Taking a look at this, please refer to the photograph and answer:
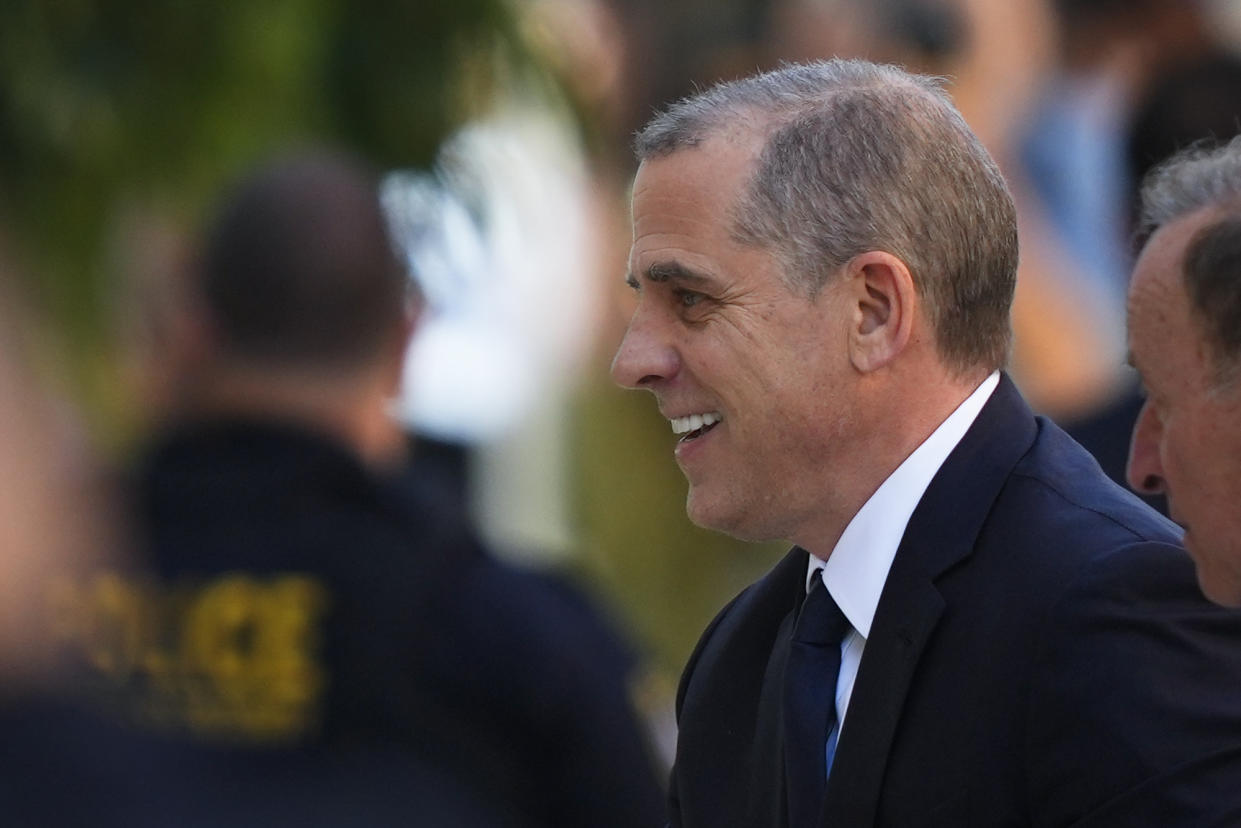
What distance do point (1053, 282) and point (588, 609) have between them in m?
2.31

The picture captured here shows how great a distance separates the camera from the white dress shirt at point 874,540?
293cm

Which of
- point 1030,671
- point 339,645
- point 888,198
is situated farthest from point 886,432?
point 339,645

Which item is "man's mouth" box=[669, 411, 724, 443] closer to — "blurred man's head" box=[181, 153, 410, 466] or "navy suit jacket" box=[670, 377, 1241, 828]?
"navy suit jacket" box=[670, 377, 1241, 828]

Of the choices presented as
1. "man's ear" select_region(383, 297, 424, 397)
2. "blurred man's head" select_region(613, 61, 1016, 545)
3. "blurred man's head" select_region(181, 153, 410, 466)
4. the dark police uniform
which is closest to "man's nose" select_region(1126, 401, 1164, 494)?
"blurred man's head" select_region(613, 61, 1016, 545)

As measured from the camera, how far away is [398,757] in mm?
3432

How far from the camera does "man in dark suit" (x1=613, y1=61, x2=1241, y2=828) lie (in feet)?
8.82


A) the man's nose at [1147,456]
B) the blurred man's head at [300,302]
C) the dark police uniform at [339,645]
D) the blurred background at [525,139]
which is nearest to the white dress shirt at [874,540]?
the man's nose at [1147,456]

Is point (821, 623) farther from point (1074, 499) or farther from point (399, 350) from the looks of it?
point (399, 350)

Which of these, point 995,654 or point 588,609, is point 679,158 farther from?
point 588,609

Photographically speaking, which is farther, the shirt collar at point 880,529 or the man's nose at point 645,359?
the man's nose at point 645,359

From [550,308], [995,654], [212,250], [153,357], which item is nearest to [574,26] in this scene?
[550,308]

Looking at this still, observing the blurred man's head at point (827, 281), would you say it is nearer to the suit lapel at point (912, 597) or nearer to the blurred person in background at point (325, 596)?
the suit lapel at point (912, 597)

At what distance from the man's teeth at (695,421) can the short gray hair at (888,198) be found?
0.75ft

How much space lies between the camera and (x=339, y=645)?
3.50m
